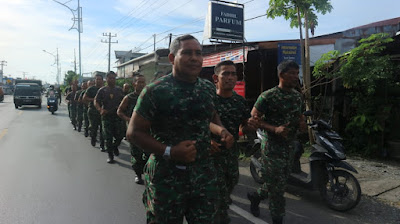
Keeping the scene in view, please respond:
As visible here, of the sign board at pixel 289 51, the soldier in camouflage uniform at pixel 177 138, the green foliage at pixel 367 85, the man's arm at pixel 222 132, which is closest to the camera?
the soldier in camouflage uniform at pixel 177 138

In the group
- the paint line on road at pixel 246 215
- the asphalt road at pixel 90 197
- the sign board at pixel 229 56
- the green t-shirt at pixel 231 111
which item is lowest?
the paint line on road at pixel 246 215

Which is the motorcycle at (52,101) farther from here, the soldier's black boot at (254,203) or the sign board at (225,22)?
the soldier's black boot at (254,203)

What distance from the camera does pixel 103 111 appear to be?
643cm

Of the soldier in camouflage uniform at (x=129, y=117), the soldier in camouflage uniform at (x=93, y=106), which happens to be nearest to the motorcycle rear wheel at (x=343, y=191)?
the soldier in camouflage uniform at (x=129, y=117)

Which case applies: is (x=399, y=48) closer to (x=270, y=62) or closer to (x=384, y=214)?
(x=270, y=62)

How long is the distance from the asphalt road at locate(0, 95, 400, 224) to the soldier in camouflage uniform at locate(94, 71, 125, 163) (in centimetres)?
55

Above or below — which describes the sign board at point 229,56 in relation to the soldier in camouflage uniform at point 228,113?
above

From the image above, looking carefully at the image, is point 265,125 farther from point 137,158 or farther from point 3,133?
point 3,133

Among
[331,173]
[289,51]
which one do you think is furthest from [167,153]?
[289,51]

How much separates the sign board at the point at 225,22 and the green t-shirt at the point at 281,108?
686 cm

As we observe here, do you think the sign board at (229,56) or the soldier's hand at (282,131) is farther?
the sign board at (229,56)

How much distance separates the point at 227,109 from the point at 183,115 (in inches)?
53.0

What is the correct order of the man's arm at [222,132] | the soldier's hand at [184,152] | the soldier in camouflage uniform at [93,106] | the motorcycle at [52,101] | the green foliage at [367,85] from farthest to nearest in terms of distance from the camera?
the motorcycle at [52,101] → the soldier in camouflage uniform at [93,106] → the green foliage at [367,85] → the man's arm at [222,132] → the soldier's hand at [184,152]

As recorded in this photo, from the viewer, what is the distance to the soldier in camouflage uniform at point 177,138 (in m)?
1.96
